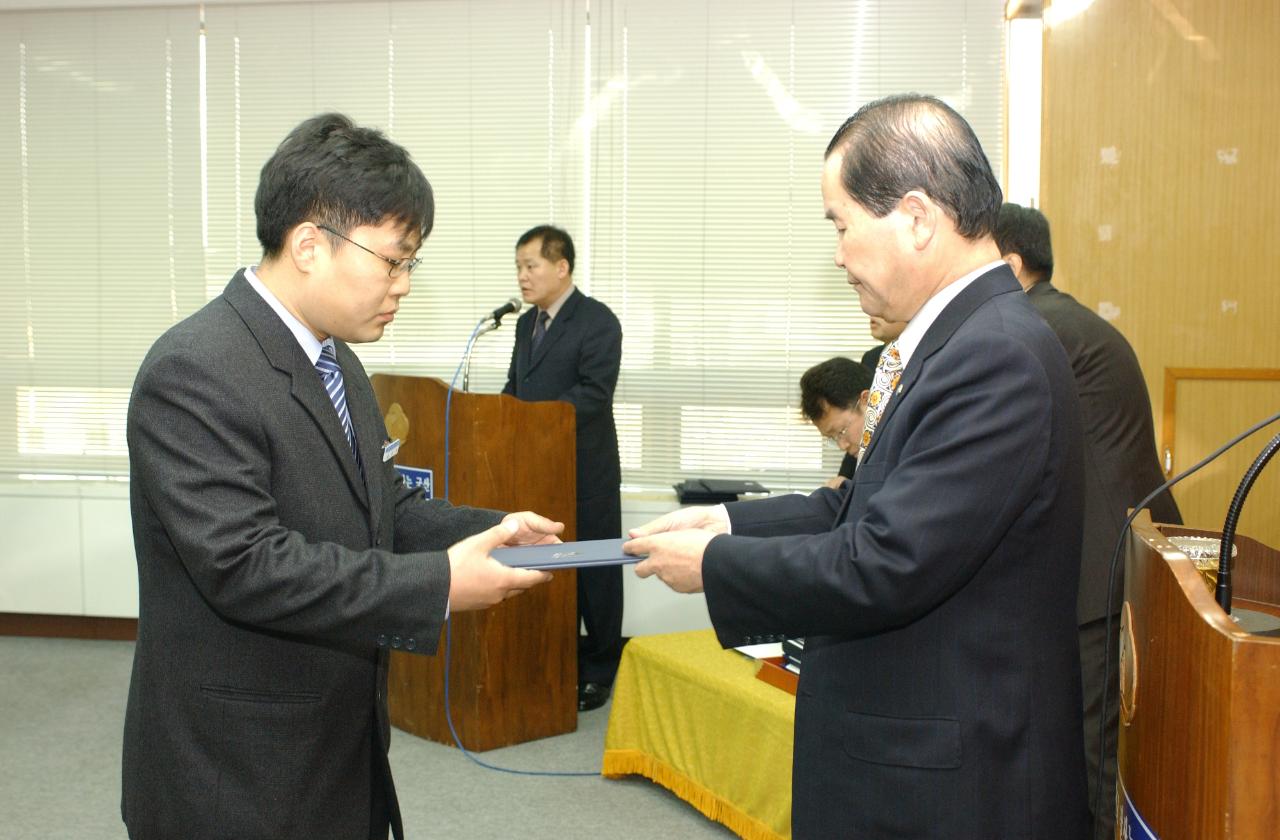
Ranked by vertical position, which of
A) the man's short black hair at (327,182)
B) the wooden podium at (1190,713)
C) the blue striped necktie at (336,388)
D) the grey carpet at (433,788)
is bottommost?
the grey carpet at (433,788)

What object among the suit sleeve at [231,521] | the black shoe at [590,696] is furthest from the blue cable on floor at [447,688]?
the suit sleeve at [231,521]

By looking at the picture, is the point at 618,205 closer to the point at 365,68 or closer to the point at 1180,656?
the point at 365,68

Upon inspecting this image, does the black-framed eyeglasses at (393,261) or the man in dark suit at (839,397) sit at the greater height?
the black-framed eyeglasses at (393,261)

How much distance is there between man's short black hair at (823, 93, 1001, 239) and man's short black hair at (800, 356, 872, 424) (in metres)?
1.77

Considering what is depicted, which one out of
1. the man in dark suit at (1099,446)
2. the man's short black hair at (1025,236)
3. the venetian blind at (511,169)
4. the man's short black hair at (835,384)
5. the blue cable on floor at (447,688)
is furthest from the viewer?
the venetian blind at (511,169)

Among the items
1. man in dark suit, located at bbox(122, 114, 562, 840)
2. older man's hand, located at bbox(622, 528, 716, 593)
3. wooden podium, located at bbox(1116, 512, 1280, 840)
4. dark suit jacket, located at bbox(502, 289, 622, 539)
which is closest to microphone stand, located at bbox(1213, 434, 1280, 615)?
wooden podium, located at bbox(1116, 512, 1280, 840)

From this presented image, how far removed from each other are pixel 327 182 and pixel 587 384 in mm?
2874

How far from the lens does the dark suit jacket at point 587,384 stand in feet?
14.5

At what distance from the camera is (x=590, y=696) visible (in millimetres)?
4465

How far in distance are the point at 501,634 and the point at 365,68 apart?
9.63 ft

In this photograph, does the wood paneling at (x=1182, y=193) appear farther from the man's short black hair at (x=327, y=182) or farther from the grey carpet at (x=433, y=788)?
the man's short black hair at (x=327, y=182)

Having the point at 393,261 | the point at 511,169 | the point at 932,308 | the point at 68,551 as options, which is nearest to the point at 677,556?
the point at 932,308

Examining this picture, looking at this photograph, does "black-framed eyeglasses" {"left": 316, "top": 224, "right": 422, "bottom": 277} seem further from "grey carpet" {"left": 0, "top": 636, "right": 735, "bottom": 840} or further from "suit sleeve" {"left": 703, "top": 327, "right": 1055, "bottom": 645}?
"grey carpet" {"left": 0, "top": 636, "right": 735, "bottom": 840}

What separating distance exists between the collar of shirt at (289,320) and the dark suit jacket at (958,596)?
678 millimetres
